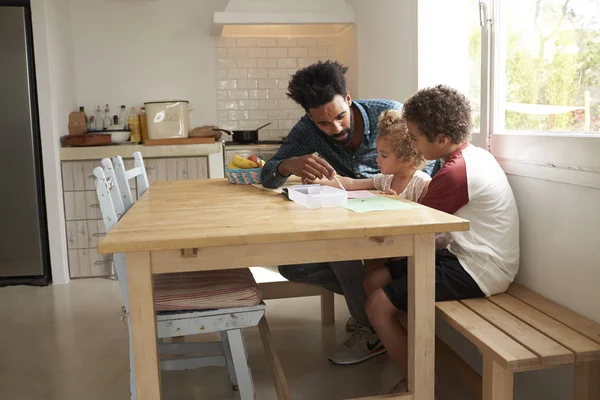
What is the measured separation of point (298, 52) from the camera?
520 cm

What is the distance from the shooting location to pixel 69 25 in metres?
4.70

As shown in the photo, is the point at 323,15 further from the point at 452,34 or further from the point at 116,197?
the point at 116,197

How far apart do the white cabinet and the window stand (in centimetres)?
251

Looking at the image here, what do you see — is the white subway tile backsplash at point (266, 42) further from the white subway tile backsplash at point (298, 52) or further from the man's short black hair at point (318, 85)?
the man's short black hair at point (318, 85)

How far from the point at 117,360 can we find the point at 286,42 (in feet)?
10.7

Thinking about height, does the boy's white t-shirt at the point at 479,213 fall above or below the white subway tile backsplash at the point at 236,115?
below

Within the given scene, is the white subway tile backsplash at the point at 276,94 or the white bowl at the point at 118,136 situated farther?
the white subway tile backsplash at the point at 276,94

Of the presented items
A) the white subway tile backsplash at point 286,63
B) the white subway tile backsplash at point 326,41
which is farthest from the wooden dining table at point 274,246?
the white subway tile backsplash at point 326,41

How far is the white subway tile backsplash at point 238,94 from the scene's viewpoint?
16.7ft

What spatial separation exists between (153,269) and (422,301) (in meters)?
0.78

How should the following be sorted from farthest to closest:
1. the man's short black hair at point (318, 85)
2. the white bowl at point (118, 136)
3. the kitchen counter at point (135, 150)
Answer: the white bowl at point (118, 136)
the kitchen counter at point (135, 150)
the man's short black hair at point (318, 85)

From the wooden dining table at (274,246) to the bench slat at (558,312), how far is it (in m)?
0.40

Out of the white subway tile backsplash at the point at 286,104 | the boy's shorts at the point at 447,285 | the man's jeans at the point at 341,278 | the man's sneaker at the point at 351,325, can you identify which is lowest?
the man's sneaker at the point at 351,325

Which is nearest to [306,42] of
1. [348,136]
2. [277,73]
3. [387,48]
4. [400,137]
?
[277,73]
